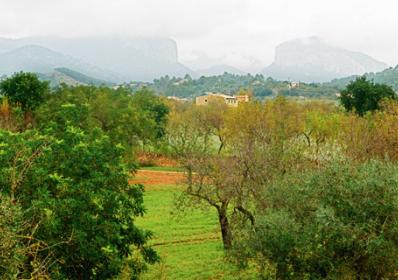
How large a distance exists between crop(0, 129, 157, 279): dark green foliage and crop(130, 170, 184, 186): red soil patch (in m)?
29.7

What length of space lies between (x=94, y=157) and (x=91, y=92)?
37.8 metres

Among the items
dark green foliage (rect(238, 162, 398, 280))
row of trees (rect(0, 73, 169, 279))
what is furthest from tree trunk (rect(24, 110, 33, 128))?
dark green foliage (rect(238, 162, 398, 280))

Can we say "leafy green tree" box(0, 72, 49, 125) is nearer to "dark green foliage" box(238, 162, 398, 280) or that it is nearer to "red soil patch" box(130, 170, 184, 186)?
"red soil patch" box(130, 170, 184, 186)

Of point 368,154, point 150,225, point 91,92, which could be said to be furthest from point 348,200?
point 91,92

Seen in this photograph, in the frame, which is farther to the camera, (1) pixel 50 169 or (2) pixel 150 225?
(2) pixel 150 225

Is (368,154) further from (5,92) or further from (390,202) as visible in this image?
(5,92)

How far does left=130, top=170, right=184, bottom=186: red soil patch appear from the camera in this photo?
163 ft

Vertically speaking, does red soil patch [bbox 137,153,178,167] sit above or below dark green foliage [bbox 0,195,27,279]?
below

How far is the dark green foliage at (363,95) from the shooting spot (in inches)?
2285

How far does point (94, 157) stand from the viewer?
17.4m

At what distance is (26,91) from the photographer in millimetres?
51062

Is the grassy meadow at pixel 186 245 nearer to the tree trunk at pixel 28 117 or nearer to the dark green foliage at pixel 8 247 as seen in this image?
the dark green foliage at pixel 8 247

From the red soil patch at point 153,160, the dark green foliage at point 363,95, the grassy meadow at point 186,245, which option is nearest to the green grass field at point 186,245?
the grassy meadow at point 186,245

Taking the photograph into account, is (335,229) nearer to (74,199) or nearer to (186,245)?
(74,199)
